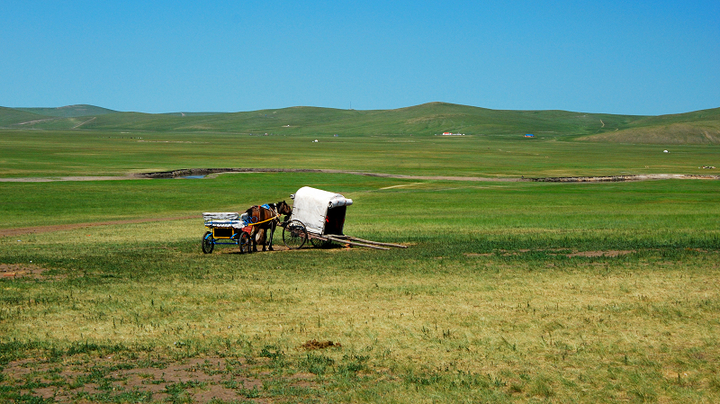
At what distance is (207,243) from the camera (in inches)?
1085

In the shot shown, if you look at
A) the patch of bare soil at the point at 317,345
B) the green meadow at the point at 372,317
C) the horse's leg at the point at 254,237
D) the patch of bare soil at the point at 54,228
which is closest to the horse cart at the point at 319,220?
the green meadow at the point at 372,317

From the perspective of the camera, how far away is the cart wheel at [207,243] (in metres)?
27.3

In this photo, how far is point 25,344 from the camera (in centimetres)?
1382

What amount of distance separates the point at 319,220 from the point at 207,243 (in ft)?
16.4

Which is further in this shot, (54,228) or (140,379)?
(54,228)

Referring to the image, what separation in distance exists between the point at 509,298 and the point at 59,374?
34.9 ft

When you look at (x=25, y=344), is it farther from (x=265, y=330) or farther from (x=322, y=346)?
(x=322, y=346)

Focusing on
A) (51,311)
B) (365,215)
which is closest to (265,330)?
(51,311)

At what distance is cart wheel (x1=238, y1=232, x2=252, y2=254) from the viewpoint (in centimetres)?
2777

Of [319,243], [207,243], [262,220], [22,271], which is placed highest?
[262,220]

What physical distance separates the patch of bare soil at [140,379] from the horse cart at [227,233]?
1445cm

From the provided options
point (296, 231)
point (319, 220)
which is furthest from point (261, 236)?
point (319, 220)

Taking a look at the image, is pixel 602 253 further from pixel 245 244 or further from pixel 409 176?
pixel 409 176

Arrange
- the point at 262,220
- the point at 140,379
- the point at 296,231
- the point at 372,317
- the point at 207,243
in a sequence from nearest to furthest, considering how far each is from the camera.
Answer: the point at 140,379 → the point at 372,317 → the point at 207,243 → the point at 262,220 → the point at 296,231
